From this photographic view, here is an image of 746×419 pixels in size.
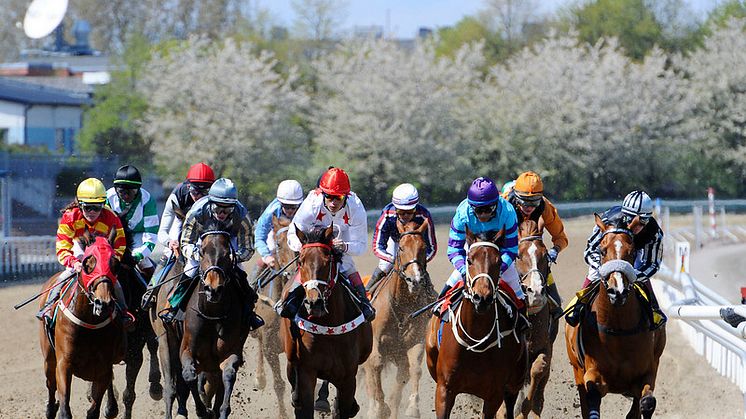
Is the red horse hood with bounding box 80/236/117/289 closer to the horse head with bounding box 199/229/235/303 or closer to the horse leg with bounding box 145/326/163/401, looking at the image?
the horse head with bounding box 199/229/235/303

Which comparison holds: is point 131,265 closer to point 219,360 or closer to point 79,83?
point 219,360

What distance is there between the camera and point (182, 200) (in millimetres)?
10008

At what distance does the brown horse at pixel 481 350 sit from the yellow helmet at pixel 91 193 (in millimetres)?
2968

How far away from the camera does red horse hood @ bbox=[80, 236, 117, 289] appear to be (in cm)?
836

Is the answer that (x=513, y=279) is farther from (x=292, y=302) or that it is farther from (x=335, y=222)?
(x=292, y=302)

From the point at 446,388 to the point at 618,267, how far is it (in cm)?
149

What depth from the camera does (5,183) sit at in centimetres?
2695

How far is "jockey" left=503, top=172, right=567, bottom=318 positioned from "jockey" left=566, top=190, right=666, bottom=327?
2.39ft

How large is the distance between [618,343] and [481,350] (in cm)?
127

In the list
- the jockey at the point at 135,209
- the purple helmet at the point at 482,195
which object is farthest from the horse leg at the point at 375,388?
the purple helmet at the point at 482,195

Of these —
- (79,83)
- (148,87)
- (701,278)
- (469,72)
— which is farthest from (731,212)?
(79,83)

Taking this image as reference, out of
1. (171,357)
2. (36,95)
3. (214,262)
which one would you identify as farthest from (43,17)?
(214,262)

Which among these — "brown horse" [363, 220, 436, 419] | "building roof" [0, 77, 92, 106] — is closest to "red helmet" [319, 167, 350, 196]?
"brown horse" [363, 220, 436, 419]

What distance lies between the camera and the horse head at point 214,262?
830 cm
